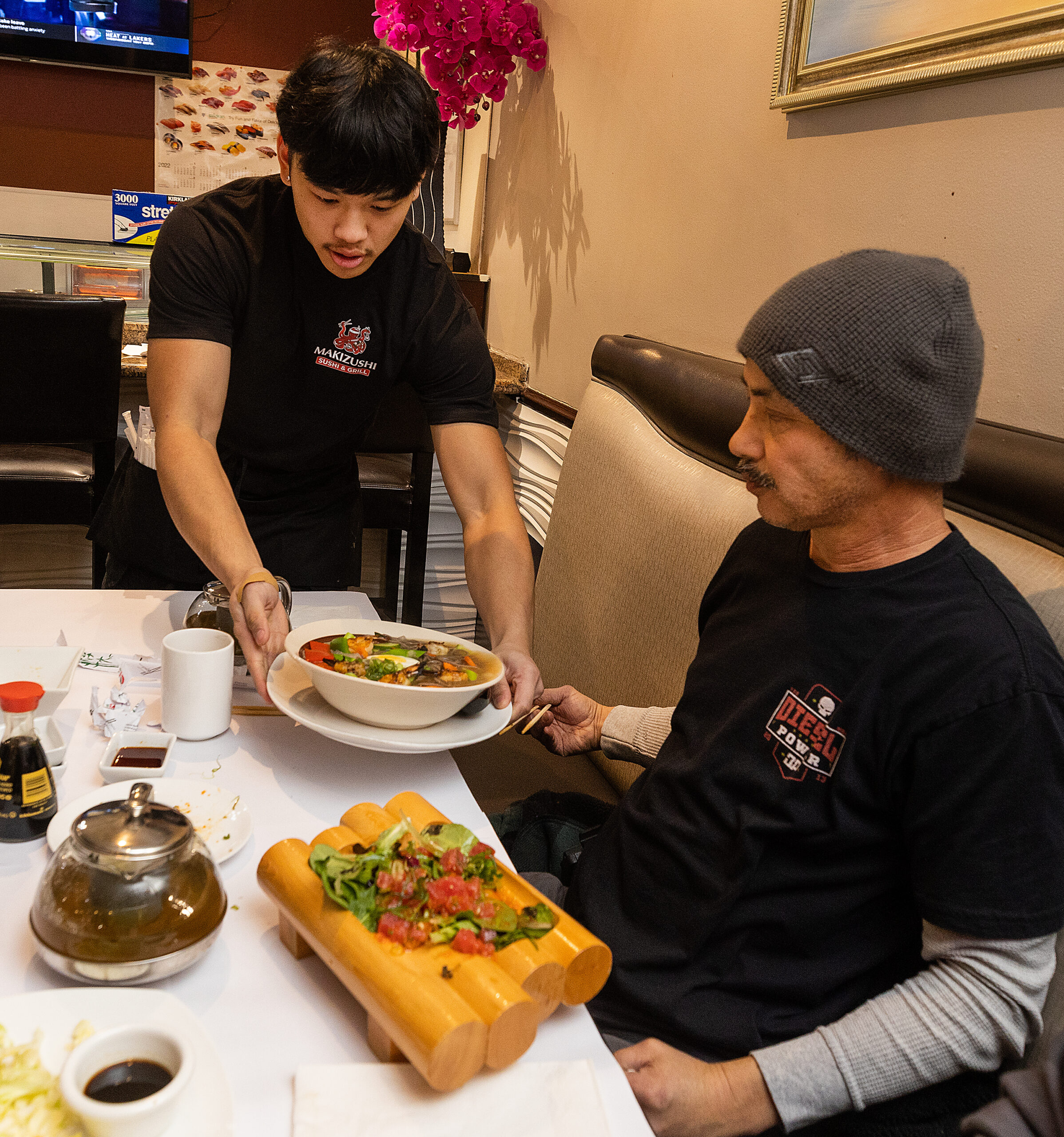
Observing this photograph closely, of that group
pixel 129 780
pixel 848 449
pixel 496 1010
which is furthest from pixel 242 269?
pixel 496 1010

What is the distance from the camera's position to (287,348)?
182cm

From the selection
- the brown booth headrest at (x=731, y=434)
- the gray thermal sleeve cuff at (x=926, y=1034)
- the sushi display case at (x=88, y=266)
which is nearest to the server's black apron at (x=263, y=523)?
the brown booth headrest at (x=731, y=434)

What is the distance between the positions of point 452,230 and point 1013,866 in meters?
3.62

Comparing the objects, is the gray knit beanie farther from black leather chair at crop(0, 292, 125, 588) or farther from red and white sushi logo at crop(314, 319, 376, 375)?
black leather chair at crop(0, 292, 125, 588)

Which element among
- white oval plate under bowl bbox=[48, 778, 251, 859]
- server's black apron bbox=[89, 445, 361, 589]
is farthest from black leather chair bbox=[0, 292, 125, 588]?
white oval plate under bowl bbox=[48, 778, 251, 859]

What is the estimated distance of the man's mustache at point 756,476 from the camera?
3.80 ft

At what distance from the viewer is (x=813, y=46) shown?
1.69 meters

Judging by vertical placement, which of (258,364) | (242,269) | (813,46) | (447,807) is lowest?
(447,807)

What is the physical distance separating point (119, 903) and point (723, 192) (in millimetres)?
1747

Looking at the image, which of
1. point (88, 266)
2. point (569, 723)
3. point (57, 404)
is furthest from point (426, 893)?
point (88, 266)

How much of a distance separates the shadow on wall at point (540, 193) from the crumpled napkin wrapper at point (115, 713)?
1.85 meters

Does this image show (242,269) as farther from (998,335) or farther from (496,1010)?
(496,1010)

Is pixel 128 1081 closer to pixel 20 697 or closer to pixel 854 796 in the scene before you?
pixel 20 697

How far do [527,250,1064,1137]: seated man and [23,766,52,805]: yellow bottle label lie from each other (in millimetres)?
647
